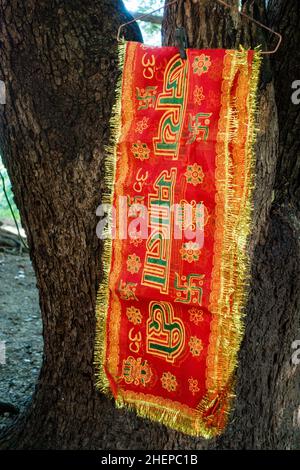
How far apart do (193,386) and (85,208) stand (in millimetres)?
797

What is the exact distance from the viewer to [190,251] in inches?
75.9

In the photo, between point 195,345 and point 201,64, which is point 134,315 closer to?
point 195,345

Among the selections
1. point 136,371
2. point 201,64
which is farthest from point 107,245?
point 201,64

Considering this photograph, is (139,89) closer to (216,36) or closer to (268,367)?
(216,36)

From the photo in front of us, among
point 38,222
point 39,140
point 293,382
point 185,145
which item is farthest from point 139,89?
point 293,382

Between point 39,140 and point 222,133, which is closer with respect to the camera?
point 222,133

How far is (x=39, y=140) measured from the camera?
217 cm

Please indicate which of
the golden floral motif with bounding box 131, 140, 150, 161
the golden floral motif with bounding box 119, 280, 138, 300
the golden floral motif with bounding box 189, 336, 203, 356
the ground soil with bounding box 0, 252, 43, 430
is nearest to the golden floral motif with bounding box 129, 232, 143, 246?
the golden floral motif with bounding box 119, 280, 138, 300

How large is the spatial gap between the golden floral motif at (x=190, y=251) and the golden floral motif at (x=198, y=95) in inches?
19.1

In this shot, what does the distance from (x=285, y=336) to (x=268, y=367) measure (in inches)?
6.2

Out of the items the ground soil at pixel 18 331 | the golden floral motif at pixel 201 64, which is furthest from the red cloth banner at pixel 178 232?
the ground soil at pixel 18 331

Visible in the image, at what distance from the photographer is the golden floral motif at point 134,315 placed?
2070mm

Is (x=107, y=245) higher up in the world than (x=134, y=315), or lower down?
higher up

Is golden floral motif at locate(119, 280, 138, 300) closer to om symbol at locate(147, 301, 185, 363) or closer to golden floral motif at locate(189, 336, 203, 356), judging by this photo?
om symbol at locate(147, 301, 185, 363)
